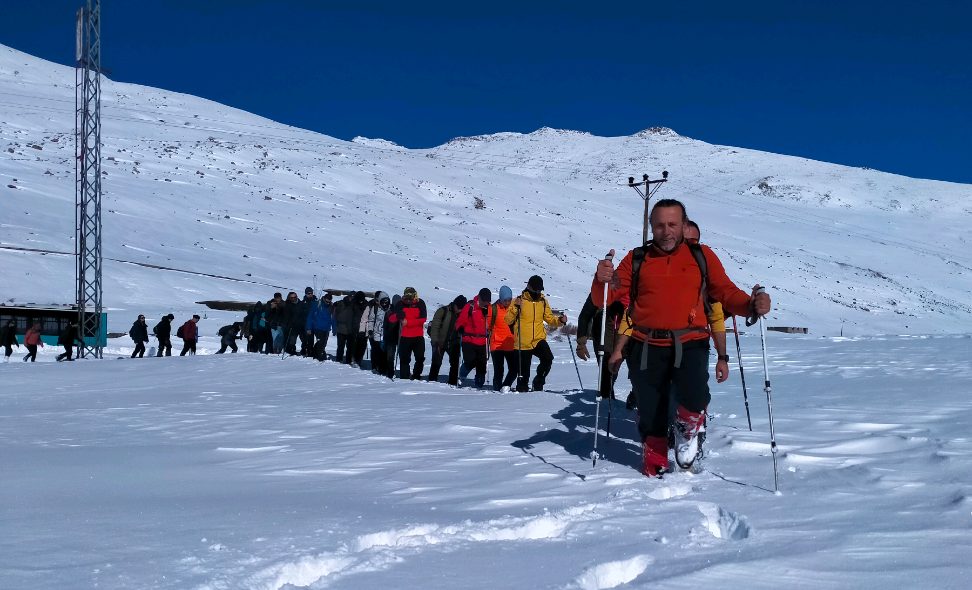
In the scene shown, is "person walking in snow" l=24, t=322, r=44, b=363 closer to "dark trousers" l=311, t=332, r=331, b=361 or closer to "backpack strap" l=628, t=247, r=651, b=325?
"dark trousers" l=311, t=332, r=331, b=361

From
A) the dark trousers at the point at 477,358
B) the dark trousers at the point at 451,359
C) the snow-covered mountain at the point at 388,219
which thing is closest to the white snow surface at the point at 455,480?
the dark trousers at the point at 451,359

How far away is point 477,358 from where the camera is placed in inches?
537

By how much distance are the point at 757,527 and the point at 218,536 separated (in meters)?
2.42

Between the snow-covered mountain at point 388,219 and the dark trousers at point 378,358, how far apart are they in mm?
20638

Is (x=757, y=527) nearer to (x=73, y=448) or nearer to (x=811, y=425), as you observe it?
(x=811, y=425)

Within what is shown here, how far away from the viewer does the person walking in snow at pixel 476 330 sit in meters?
13.3

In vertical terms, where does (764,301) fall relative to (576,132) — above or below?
below

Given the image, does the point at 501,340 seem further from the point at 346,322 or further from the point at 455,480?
the point at 455,480

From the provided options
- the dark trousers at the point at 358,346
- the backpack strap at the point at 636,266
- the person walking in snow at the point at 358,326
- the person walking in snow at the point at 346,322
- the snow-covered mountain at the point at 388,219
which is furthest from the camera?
the snow-covered mountain at the point at 388,219

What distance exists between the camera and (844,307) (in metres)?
56.9

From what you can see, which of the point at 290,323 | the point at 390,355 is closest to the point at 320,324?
the point at 290,323

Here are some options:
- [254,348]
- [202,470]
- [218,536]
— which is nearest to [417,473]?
[202,470]

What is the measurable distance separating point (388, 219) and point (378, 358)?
1844 inches

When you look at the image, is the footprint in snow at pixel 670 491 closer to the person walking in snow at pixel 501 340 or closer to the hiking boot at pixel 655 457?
the hiking boot at pixel 655 457
